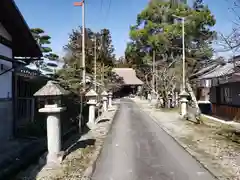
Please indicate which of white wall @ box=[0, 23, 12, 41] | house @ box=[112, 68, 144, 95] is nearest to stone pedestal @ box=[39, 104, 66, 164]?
white wall @ box=[0, 23, 12, 41]

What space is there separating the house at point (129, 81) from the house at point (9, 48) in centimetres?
5163

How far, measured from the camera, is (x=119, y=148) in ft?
33.6

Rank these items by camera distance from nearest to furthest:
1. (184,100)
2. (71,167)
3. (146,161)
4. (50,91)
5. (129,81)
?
(71,167) → (50,91) → (146,161) → (184,100) → (129,81)

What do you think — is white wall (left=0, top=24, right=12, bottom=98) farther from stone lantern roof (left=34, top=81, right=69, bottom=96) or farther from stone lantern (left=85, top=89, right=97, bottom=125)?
stone lantern (left=85, top=89, right=97, bottom=125)

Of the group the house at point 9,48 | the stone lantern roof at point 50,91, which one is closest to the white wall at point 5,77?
the house at point 9,48

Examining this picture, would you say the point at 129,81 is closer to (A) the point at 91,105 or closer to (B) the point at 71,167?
(A) the point at 91,105

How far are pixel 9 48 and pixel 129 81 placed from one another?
179 ft

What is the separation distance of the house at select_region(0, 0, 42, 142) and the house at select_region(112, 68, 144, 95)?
51.6 meters

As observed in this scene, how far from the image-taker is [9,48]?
1164 centimetres

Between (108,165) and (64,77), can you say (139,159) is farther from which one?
(64,77)

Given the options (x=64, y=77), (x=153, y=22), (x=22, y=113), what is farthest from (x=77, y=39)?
(x=22, y=113)

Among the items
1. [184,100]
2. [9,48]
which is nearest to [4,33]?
→ [9,48]

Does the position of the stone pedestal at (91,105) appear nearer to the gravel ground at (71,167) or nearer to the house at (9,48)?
the house at (9,48)

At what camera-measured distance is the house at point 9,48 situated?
10438mm
